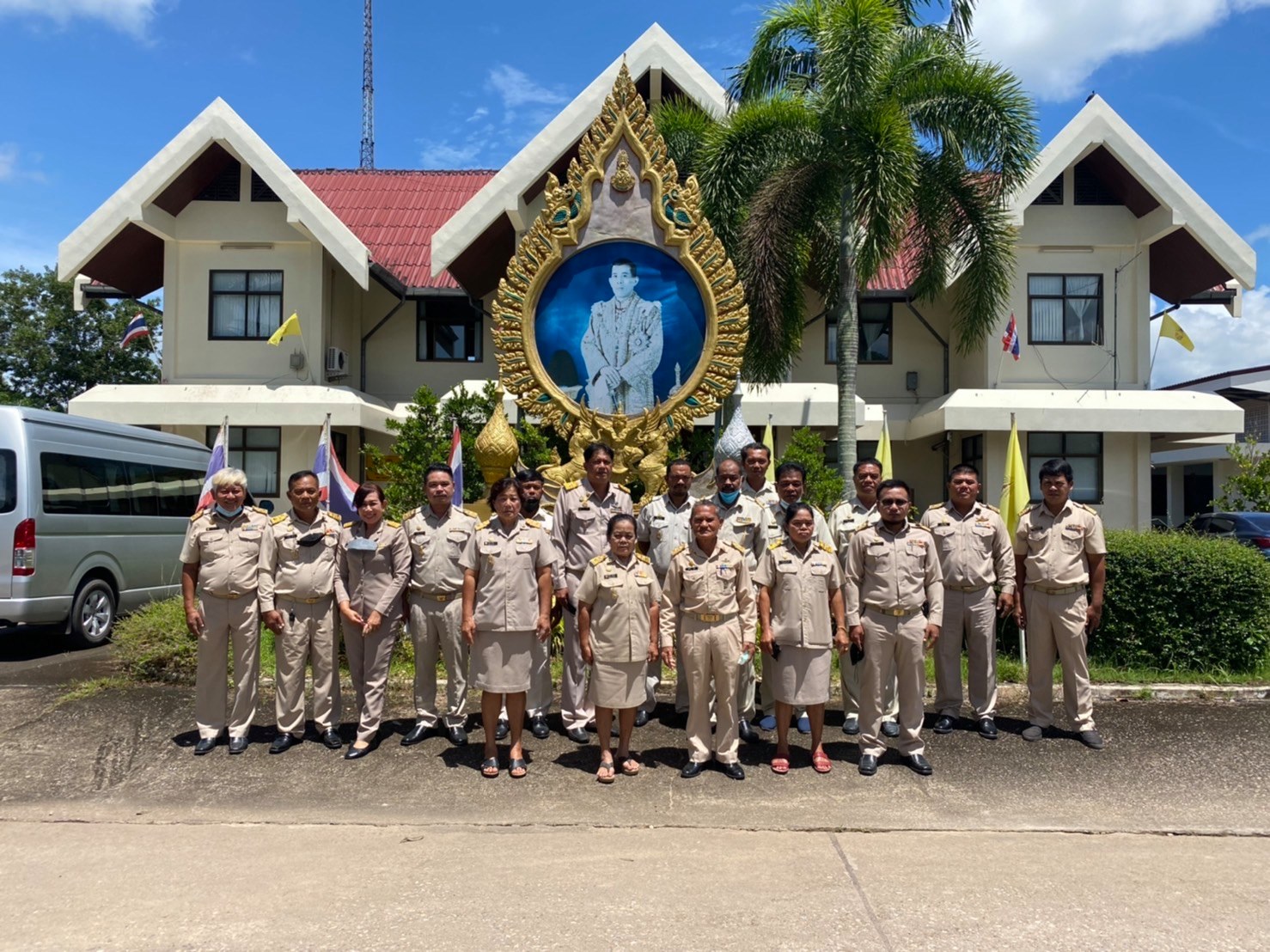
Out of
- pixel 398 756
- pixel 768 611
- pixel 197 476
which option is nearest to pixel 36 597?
pixel 197 476

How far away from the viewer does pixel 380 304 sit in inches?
650

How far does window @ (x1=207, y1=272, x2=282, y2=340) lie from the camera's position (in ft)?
50.3

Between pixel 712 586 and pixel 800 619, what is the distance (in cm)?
53

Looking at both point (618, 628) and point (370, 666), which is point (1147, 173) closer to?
point (618, 628)

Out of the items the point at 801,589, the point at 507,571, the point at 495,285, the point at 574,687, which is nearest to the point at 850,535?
the point at 801,589

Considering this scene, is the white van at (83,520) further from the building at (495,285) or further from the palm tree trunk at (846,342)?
the palm tree trunk at (846,342)

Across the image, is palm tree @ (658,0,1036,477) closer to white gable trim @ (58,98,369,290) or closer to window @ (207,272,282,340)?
white gable trim @ (58,98,369,290)

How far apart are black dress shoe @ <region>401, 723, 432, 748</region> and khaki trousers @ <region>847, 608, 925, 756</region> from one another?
2550mm

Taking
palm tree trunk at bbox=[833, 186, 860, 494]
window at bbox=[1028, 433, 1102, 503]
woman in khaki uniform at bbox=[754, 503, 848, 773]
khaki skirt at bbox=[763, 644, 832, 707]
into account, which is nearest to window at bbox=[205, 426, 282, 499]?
palm tree trunk at bbox=[833, 186, 860, 494]

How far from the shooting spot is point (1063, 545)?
5609 millimetres

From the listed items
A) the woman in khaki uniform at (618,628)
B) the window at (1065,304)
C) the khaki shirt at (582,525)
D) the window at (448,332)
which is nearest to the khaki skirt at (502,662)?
the woman in khaki uniform at (618,628)

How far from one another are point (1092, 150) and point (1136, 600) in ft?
34.6

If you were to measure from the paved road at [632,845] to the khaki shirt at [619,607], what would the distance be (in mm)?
718

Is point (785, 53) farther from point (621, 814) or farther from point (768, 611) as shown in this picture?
point (621, 814)
